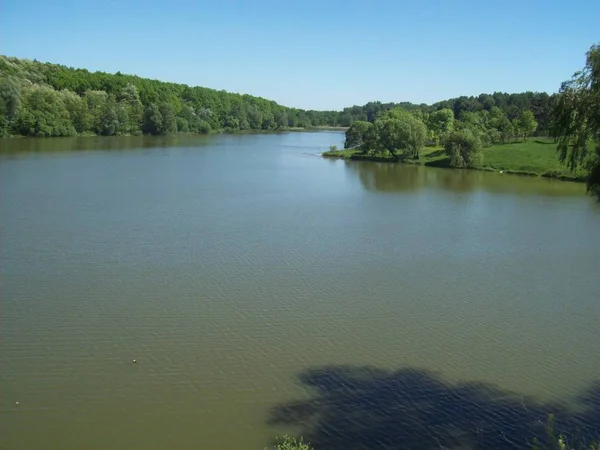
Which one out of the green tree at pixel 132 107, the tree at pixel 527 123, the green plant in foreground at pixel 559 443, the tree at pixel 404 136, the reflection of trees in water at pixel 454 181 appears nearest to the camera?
the green plant in foreground at pixel 559 443

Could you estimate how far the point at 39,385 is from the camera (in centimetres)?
950

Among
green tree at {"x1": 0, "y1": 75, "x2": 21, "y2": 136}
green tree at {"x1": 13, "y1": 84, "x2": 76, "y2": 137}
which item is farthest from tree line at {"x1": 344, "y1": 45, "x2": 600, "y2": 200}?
green tree at {"x1": 0, "y1": 75, "x2": 21, "y2": 136}

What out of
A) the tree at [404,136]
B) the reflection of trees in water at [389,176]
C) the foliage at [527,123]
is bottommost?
the reflection of trees in water at [389,176]

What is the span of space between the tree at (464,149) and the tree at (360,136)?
9582mm

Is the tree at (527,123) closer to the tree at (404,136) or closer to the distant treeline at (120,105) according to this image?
the distant treeline at (120,105)

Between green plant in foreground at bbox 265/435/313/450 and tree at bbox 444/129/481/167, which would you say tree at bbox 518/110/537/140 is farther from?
green plant in foreground at bbox 265/435/313/450

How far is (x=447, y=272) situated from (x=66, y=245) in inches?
452

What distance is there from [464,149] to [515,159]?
14.3ft

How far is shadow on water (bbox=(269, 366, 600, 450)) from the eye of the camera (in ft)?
27.5

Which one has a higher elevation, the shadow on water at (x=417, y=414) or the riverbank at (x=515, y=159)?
the riverbank at (x=515, y=159)

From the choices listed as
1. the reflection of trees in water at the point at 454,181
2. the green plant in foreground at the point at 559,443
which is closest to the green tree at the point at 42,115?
the reflection of trees in water at the point at 454,181

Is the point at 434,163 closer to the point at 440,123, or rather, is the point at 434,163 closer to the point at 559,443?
the point at 440,123

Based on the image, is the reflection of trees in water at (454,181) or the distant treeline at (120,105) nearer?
the reflection of trees in water at (454,181)

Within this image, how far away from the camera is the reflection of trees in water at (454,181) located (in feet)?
115
